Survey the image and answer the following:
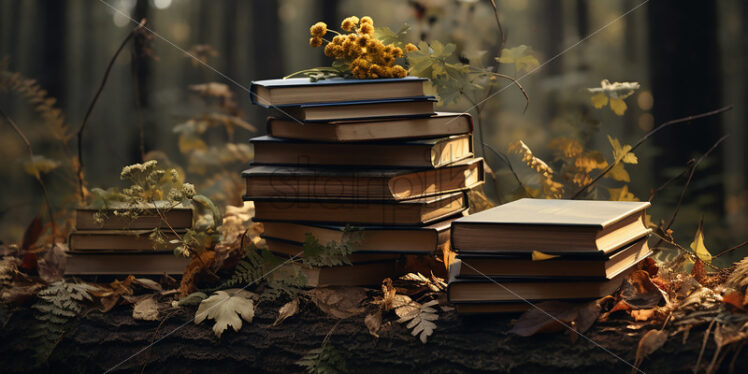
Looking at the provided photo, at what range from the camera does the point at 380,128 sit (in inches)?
77.4

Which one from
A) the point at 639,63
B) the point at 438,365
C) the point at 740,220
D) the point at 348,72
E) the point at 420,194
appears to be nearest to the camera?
the point at 438,365

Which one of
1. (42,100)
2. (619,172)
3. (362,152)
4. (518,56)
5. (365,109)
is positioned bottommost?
(619,172)

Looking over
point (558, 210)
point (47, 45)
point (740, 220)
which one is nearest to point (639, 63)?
point (740, 220)

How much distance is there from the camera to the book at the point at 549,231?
161cm

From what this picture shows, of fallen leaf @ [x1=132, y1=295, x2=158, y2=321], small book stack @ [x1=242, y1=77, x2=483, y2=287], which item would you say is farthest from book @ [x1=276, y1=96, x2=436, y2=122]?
fallen leaf @ [x1=132, y1=295, x2=158, y2=321]

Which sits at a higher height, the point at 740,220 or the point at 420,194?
the point at 420,194

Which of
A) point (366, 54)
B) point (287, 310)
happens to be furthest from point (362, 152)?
point (287, 310)

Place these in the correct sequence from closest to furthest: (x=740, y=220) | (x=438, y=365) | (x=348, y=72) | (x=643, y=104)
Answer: (x=438, y=365)
(x=348, y=72)
(x=740, y=220)
(x=643, y=104)

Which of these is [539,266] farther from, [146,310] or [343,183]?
[146,310]

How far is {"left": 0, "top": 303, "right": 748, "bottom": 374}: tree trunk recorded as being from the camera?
1.56 metres

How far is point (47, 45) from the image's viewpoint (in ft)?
29.3

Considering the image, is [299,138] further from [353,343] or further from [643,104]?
[643,104]

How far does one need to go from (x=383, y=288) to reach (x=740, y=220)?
874 cm

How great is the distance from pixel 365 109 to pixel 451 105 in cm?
1049
